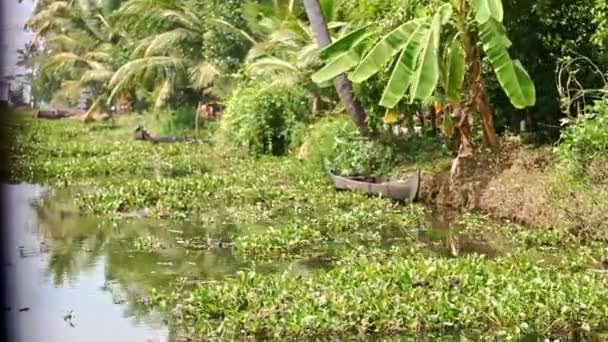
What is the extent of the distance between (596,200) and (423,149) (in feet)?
14.4

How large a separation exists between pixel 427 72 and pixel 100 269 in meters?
3.70

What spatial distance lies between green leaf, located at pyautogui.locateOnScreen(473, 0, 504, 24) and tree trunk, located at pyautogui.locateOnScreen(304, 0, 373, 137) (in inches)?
155

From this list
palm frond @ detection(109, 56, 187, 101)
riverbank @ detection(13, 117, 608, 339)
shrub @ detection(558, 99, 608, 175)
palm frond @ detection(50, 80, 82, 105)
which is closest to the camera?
riverbank @ detection(13, 117, 608, 339)

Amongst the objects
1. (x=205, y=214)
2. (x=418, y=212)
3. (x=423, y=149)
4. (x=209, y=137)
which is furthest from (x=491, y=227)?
(x=209, y=137)

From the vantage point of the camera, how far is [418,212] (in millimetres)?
10852

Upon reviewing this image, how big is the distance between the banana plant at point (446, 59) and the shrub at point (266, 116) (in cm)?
584

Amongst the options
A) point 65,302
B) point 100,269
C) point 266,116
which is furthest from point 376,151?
point 65,302

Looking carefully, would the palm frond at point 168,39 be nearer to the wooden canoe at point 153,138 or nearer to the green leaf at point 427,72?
the wooden canoe at point 153,138

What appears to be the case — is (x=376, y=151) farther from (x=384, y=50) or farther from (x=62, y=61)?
(x=62, y=61)

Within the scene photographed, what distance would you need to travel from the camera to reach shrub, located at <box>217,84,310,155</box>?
1661 centimetres

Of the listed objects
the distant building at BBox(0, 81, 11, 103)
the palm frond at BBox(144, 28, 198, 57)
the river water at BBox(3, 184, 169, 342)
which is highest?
the palm frond at BBox(144, 28, 198, 57)

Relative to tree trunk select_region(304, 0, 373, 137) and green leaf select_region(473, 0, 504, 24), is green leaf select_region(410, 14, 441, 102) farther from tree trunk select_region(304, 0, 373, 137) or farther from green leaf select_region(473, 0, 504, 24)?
tree trunk select_region(304, 0, 373, 137)

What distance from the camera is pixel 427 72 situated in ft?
28.0

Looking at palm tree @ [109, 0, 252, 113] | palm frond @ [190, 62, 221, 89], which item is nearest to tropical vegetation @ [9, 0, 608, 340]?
palm frond @ [190, 62, 221, 89]
